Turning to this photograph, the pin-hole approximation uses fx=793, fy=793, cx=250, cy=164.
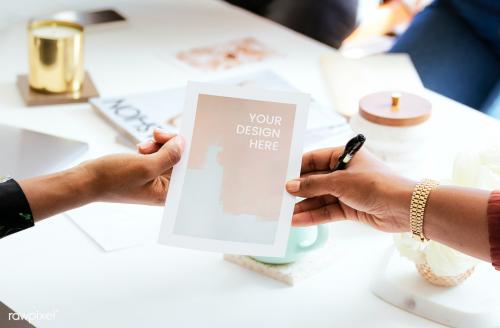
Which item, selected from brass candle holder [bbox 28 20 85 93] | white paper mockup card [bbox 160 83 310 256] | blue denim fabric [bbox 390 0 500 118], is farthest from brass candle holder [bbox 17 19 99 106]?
blue denim fabric [bbox 390 0 500 118]

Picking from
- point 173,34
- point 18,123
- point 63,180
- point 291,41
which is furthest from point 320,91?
point 63,180

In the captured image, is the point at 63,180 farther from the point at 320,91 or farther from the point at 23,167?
the point at 320,91

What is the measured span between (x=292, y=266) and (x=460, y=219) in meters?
0.27

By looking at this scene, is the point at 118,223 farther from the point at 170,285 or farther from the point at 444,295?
the point at 444,295

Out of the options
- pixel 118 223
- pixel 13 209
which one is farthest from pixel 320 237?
pixel 13 209

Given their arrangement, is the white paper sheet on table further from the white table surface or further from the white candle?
the white candle

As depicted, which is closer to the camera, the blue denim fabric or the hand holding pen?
the hand holding pen

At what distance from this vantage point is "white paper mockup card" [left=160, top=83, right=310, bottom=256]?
1.16m

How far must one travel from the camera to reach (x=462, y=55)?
248cm

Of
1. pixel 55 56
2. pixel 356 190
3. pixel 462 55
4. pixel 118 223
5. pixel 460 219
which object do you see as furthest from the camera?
pixel 462 55

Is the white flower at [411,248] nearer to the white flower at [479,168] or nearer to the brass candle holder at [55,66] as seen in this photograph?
the white flower at [479,168]

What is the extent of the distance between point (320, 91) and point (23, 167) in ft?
2.35

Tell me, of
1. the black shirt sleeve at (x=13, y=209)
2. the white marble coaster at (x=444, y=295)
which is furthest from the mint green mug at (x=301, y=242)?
the black shirt sleeve at (x=13, y=209)

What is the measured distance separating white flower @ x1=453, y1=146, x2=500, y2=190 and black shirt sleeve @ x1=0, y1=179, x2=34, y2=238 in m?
0.64
